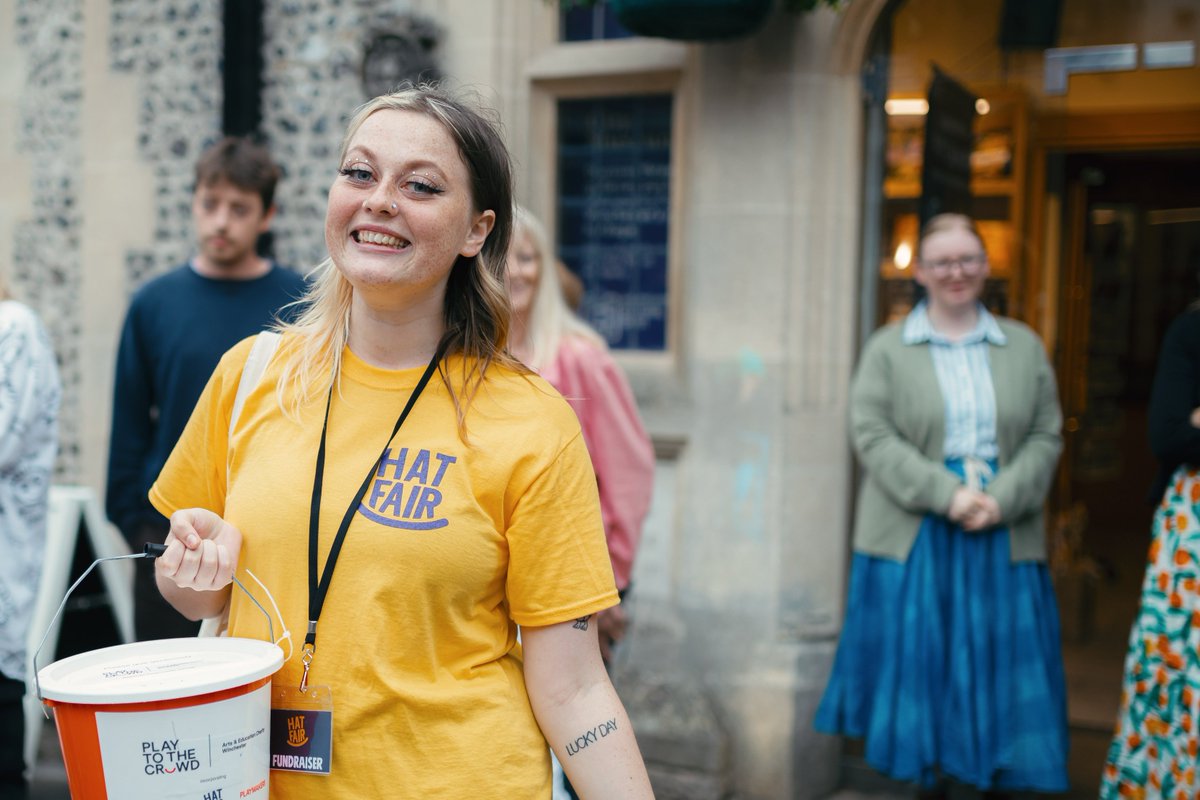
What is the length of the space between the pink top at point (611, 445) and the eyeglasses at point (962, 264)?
1.25 m

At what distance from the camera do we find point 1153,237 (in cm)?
623

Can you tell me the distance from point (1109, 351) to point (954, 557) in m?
2.49

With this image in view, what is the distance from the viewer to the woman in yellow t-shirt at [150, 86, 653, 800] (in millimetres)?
1811

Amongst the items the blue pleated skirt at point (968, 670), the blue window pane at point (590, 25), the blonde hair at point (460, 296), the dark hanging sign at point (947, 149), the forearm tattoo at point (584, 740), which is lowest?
the blue pleated skirt at point (968, 670)

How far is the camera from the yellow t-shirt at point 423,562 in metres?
1.81

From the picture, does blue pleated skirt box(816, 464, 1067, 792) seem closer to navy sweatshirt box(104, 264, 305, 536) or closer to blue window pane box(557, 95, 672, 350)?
blue window pane box(557, 95, 672, 350)

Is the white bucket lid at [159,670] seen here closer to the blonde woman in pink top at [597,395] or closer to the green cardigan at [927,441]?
the blonde woman in pink top at [597,395]

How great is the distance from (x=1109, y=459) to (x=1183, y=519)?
8.67 ft

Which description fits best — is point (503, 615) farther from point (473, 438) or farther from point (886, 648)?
point (886, 648)

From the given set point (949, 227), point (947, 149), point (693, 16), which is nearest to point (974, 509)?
point (949, 227)

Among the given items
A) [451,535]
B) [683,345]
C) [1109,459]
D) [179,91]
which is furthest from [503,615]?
[1109,459]

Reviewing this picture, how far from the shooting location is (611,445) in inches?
153

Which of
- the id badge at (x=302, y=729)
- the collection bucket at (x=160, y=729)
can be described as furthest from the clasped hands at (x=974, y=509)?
the collection bucket at (x=160, y=729)

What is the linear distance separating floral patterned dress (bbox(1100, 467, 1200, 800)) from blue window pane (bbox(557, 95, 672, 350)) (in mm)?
2126
